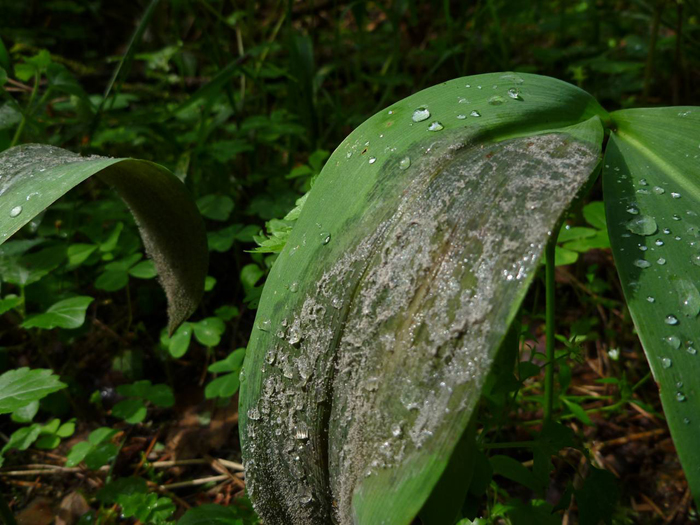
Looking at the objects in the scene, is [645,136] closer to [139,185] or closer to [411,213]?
[411,213]

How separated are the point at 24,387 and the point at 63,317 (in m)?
0.27

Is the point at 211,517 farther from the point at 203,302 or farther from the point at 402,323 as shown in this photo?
the point at 203,302

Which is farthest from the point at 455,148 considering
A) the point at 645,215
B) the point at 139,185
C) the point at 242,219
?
the point at 242,219

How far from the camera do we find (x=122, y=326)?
5.38ft

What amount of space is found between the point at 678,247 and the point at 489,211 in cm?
22

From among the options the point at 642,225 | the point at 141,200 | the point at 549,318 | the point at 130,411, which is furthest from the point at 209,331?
the point at 642,225

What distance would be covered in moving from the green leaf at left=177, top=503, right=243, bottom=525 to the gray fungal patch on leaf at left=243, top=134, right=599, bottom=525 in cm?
24

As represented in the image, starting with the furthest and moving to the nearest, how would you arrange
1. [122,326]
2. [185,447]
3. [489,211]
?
[122,326] < [185,447] < [489,211]

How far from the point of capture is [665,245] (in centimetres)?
60

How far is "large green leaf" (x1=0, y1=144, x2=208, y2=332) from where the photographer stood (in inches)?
28.2

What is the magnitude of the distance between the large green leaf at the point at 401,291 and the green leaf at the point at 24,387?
467 mm

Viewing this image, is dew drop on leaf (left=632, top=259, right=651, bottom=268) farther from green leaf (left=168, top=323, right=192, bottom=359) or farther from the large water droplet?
green leaf (left=168, top=323, right=192, bottom=359)

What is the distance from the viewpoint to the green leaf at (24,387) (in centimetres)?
92

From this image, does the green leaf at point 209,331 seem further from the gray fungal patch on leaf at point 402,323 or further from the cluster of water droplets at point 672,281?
the cluster of water droplets at point 672,281
